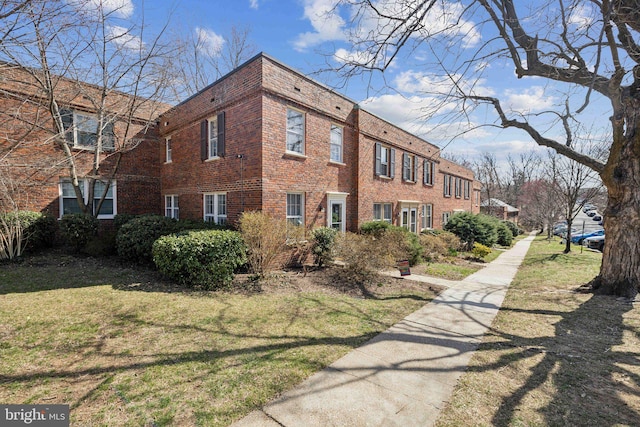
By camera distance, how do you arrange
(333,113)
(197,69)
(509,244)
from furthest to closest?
(509,244) < (197,69) < (333,113)

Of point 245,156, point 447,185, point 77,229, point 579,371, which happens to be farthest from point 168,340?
point 447,185

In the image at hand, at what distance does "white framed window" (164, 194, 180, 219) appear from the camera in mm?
13562

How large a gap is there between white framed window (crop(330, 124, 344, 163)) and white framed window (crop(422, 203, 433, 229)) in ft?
32.9

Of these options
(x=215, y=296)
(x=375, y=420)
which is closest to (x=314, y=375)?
(x=375, y=420)

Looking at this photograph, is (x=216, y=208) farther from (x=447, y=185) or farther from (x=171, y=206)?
(x=447, y=185)

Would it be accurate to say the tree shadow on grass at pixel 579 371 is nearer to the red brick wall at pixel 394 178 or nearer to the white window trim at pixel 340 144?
the red brick wall at pixel 394 178


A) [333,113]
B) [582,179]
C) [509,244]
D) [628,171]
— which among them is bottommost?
[509,244]

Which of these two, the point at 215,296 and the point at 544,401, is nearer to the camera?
the point at 544,401

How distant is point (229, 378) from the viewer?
10.9ft

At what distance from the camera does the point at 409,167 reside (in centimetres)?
1723

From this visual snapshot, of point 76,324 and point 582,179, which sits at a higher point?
point 582,179

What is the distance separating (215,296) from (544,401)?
231 inches

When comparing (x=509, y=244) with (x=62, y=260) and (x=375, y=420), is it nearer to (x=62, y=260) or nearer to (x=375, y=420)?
(x=375, y=420)

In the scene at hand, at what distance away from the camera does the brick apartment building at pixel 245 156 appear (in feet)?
29.7
